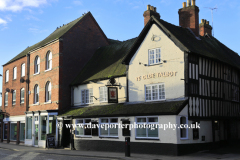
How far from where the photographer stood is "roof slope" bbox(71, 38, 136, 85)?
2270 centimetres

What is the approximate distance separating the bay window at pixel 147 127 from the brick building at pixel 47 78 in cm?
880

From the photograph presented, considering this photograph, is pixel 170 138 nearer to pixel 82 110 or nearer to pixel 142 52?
pixel 142 52

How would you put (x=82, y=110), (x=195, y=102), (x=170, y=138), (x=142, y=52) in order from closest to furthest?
(x=170, y=138), (x=195, y=102), (x=142, y=52), (x=82, y=110)

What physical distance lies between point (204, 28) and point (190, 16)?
6.12 metres

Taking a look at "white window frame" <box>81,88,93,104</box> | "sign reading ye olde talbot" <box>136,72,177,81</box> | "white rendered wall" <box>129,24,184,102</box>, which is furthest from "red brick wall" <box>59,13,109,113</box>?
"sign reading ye olde talbot" <box>136,72,177,81</box>

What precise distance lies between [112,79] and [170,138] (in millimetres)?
6602

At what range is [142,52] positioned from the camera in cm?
1997

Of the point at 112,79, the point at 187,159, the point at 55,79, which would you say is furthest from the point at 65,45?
the point at 187,159

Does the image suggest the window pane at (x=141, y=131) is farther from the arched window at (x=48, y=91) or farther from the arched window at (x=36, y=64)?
the arched window at (x=36, y=64)

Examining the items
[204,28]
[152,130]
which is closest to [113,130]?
[152,130]

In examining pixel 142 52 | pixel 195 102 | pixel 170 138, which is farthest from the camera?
pixel 142 52

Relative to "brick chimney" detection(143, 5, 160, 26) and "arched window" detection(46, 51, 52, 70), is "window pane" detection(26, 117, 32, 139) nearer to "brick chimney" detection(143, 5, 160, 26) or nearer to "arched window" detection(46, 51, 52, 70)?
"arched window" detection(46, 51, 52, 70)

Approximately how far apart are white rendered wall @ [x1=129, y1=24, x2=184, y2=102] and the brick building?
7.50 metres

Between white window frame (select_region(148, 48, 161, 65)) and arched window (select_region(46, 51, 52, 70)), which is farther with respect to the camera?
arched window (select_region(46, 51, 52, 70))
